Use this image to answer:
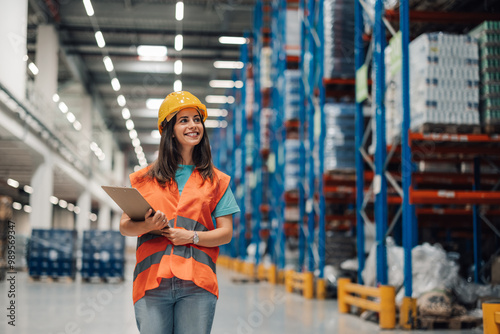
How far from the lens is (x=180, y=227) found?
208cm

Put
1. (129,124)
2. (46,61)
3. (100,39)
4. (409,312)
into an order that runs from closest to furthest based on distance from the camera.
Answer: (409,312) < (46,61) < (100,39) < (129,124)

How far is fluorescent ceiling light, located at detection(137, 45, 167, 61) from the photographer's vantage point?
68.1 feet

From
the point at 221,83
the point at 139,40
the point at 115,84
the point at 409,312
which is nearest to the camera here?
the point at 409,312

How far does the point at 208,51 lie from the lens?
70.7 ft

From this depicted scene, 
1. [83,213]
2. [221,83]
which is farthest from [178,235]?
[83,213]

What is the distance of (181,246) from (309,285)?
7351mm

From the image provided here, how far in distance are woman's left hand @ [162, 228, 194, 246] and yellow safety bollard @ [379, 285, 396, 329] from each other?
4.38m

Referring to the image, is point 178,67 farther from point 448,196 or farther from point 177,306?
point 177,306

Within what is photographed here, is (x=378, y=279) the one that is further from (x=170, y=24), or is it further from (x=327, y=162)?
(x=170, y=24)

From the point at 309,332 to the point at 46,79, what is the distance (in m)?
16.8

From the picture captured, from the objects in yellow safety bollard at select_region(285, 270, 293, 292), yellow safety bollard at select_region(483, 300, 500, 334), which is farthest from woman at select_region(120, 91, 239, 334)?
yellow safety bollard at select_region(285, 270, 293, 292)

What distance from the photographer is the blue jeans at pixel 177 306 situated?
A: 6.54ft

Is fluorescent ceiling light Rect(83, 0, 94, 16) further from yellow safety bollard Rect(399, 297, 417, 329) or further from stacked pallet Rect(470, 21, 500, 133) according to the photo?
yellow safety bollard Rect(399, 297, 417, 329)

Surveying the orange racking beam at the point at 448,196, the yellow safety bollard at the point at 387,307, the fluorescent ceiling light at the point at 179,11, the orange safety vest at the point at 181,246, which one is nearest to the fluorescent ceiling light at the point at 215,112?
the fluorescent ceiling light at the point at 179,11
